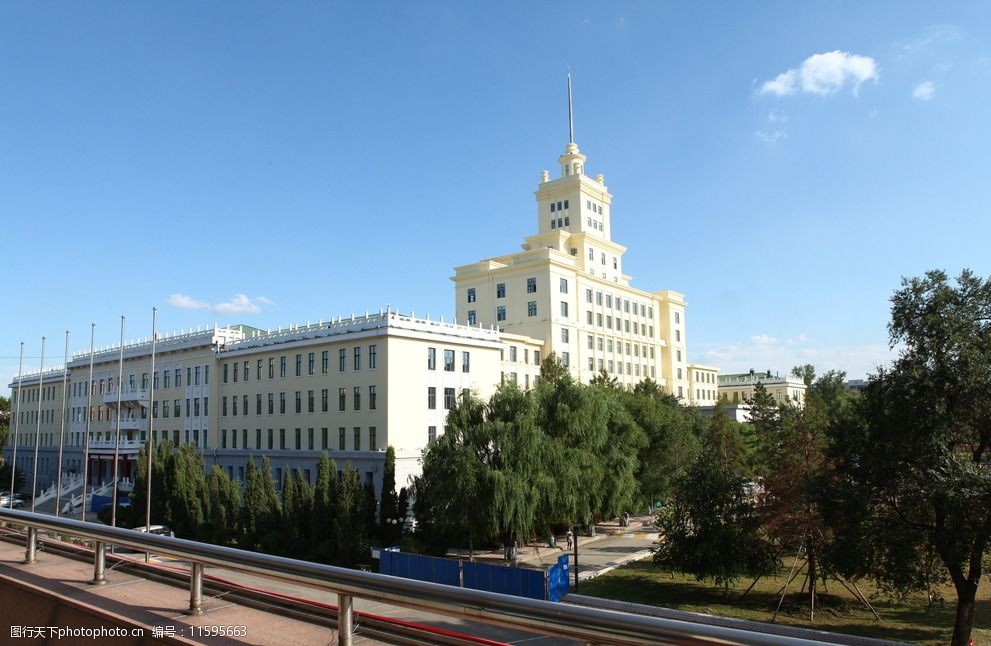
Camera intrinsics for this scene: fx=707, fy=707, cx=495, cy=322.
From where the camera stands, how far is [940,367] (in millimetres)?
18016

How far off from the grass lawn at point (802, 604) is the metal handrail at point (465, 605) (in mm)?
21050

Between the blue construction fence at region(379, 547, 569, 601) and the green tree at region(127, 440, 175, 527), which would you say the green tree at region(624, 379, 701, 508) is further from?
the green tree at region(127, 440, 175, 527)

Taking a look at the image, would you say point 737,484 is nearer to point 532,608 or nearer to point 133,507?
point 532,608

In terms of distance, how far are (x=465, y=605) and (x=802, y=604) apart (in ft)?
78.8

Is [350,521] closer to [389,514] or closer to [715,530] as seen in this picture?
[389,514]

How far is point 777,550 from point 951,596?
615 cm

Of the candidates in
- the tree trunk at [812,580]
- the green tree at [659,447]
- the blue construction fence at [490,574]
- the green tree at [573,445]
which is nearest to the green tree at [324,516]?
the blue construction fence at [490,574]

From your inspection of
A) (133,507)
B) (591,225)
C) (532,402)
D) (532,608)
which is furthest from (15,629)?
(591,225)

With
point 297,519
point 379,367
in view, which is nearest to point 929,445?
point 297,519

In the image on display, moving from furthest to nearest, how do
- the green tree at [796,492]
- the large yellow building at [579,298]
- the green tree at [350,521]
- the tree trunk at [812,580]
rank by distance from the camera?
the large yellow building at [579,298]
the green tree at [350,521]
the green tree at [796,492]
the tree trunk at [812,580]

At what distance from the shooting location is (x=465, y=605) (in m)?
3.00

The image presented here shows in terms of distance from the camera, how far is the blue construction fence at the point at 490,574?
22.1m

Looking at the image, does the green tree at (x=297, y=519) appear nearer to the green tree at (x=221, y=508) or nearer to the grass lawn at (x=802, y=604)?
the green tree at (x=221, y=508)

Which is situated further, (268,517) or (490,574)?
(268,517)
